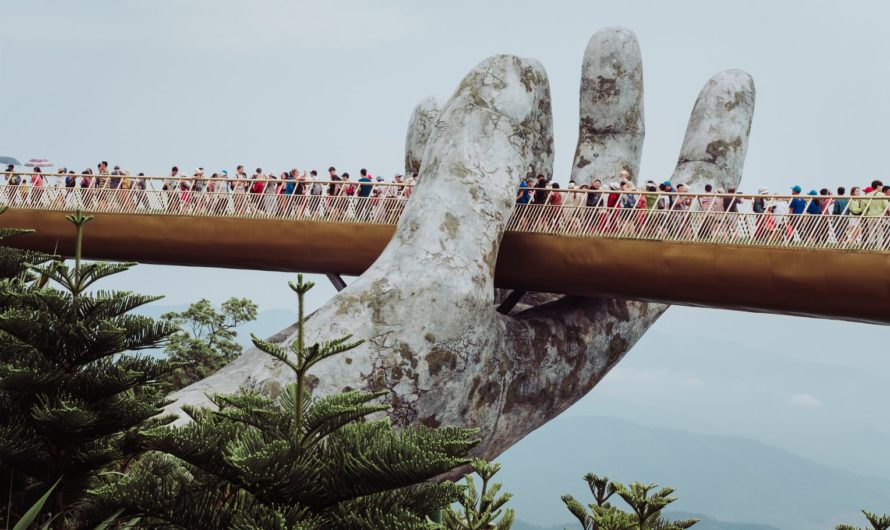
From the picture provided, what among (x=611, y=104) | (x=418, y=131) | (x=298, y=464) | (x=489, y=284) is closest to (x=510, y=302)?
(x=489, y=284)

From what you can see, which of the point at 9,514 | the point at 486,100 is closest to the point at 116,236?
the point at 486,100

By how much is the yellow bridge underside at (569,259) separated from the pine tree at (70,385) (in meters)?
8.94

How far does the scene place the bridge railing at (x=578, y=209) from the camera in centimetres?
1658

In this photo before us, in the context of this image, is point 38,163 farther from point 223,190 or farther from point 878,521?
point 878,521

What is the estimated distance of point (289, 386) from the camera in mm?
9461

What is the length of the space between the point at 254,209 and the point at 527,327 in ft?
19.2

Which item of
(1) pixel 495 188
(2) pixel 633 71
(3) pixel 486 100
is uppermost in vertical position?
(2) pixel 633 71

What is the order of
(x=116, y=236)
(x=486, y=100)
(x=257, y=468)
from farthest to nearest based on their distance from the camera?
(x=116, y=236) < (x=486, y=100) < (x=257, y=468)

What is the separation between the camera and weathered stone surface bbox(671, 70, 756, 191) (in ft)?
78.6

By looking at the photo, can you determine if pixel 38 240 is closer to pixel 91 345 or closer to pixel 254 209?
pixel 254 209

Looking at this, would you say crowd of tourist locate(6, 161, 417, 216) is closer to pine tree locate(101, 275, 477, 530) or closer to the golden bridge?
the golden bridge

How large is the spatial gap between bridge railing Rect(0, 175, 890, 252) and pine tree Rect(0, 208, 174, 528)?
9.06 metres

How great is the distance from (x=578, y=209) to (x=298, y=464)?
11.2 metres

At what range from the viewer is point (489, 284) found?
1842 centimetres
